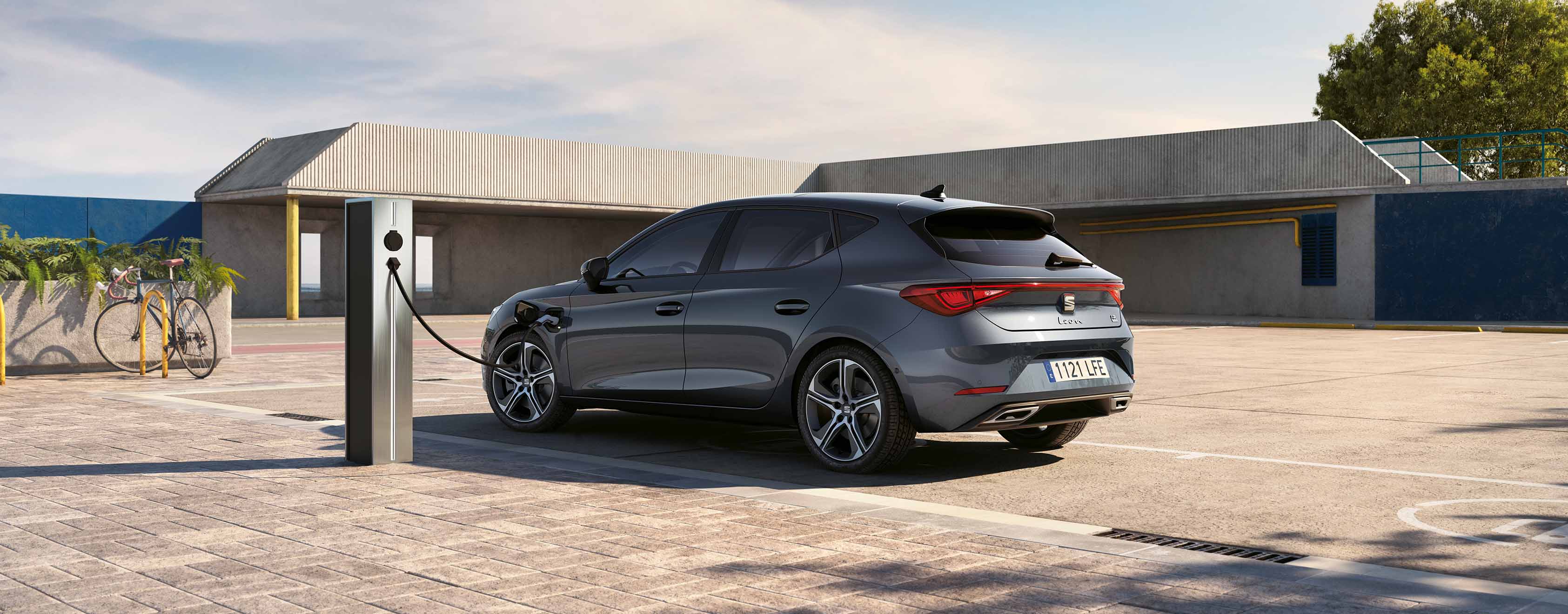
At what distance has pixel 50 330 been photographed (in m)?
12.4

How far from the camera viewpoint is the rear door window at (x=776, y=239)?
6.88m

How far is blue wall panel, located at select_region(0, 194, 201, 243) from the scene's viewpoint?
3064 centimetres

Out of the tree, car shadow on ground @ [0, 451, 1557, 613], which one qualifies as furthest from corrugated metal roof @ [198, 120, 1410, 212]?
car shadow on ground @ [0, 451, 1557, 613]

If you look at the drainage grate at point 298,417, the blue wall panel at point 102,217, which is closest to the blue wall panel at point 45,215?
the blue wall panel at point 102,217

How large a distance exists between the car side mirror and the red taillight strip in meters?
2.62

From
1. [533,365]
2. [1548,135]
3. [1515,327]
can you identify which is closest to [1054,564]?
[533,365]

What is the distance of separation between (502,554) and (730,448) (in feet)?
10.2

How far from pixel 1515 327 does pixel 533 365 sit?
77.3 ft

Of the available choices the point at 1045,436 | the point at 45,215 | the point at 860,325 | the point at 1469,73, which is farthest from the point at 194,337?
the point at 1469,73

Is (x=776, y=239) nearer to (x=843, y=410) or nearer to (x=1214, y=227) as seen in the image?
(x=843, y=410)

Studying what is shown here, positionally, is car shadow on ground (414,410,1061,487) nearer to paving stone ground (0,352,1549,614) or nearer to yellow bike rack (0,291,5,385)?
paving stone ground (0,352,1549,614)

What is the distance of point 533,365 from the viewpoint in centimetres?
841

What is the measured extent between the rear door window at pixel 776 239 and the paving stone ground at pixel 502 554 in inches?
60.4

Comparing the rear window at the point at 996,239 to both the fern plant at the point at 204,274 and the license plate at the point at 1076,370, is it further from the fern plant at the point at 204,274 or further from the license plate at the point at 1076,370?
the fern plant at the point at 204,274
